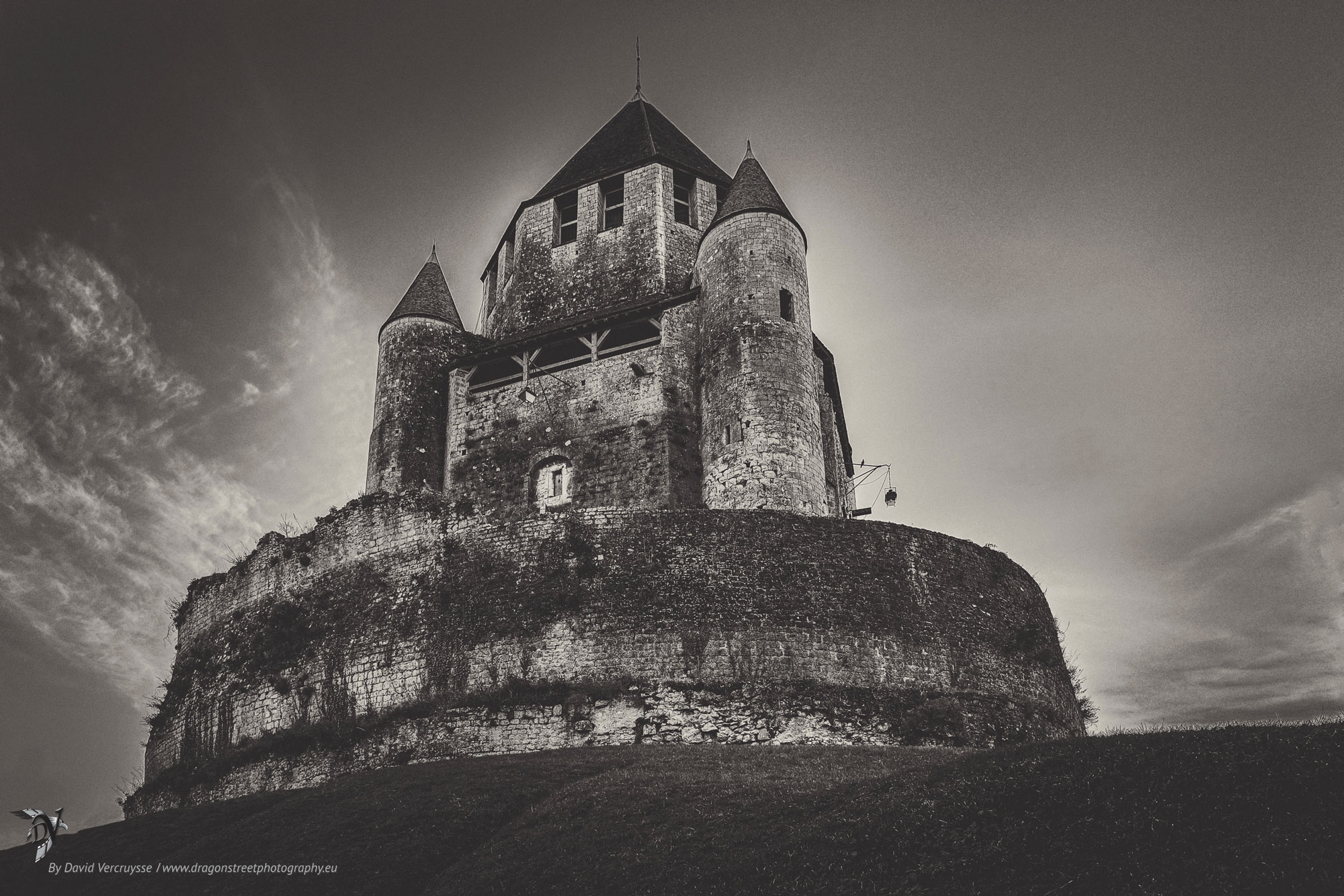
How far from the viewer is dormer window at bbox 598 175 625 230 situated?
3756 centimetres

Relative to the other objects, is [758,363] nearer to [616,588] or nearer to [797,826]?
[616,588]

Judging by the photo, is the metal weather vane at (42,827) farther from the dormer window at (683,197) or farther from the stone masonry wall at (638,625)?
the dormer window at (683,197)

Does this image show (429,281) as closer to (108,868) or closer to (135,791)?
(135,791)

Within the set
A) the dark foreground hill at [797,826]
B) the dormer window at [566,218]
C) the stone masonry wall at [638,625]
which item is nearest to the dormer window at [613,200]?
the dormer window at [566,218]

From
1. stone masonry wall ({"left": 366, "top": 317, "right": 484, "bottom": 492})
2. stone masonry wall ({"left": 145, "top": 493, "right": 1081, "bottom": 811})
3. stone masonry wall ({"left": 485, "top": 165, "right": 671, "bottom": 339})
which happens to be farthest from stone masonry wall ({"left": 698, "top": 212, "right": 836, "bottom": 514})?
stone masonry wall ({"left": 366, "top": 317, "right": 484, "bottom": 492})

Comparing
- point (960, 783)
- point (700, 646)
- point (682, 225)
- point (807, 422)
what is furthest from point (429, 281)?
point (960, 783)

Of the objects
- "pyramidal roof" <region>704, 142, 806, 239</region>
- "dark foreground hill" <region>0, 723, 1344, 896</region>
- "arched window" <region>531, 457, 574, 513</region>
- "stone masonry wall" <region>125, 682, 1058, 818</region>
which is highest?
"pyramidal roof" <region>704, 142, 806, 239</region>

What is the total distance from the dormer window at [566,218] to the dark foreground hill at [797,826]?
76.4 ft

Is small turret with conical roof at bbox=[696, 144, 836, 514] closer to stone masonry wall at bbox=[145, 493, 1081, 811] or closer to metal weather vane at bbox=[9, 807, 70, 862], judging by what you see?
stone masonry wall at bbox=[145, 493, 1081, 811]

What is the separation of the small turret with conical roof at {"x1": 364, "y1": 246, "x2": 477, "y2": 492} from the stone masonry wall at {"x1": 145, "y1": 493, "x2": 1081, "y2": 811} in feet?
21.9

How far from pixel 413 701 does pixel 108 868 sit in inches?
257

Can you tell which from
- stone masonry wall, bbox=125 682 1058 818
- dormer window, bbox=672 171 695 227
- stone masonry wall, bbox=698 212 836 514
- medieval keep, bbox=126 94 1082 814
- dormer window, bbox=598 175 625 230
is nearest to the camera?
stone masonry wall, bbox=125 682 1058 818

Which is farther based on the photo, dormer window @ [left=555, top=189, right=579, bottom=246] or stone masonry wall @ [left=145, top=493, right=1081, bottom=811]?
dormer window @ [left=555, top=189, right=579, bottom=246]

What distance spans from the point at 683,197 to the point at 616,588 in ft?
66.0
